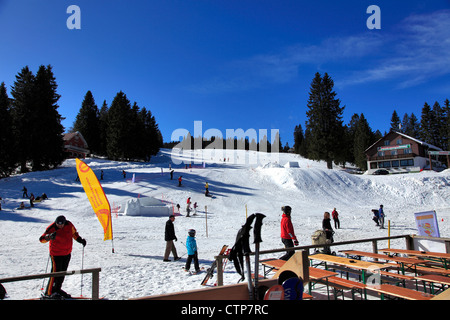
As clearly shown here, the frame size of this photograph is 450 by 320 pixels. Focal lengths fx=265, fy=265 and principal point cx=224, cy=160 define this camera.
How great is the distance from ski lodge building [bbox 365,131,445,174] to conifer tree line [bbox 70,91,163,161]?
47.0 m

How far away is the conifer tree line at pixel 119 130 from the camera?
2144 inches

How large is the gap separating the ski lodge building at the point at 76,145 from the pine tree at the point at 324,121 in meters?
51.0

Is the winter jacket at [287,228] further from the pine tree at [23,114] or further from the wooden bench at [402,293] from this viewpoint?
the pine tree at [23,114]

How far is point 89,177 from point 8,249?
5.56 metres

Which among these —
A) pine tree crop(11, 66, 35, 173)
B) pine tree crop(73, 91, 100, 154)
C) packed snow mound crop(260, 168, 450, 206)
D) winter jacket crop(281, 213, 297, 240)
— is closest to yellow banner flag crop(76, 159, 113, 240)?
winter jacket crop(281, 213, 297, 240)

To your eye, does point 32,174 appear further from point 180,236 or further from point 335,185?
point 335,185

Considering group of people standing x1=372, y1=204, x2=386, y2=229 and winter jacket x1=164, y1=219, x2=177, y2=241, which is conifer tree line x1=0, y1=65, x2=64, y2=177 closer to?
winter jacket x1=164, y1=219, x2=177, y2=241

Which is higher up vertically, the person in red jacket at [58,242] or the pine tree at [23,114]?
the pine tree at [23,114]

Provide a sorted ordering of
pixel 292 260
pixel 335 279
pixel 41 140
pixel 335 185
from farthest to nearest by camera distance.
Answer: pixel 41 140
pixel 335 185
pixel 335 279
pixel 292 260

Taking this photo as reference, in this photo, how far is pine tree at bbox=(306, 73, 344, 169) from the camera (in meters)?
47.9

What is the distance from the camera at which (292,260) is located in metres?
3.79

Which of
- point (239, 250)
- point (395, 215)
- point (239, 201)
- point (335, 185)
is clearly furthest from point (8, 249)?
point (335, 185)

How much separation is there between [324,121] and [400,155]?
726 inches

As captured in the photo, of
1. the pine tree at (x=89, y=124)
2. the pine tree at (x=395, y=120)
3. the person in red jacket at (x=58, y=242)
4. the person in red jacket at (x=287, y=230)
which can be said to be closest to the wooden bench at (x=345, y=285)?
the person in red jacket at (x=287, y=230)
